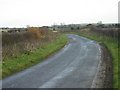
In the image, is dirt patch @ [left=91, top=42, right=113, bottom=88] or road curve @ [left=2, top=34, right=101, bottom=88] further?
road curve @ [left=2, top=34, right=101, bottom=88]

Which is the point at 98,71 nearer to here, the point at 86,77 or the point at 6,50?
the point at 86,77

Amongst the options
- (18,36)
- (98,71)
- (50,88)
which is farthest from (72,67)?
(18,36)

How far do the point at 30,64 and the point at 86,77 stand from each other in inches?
270

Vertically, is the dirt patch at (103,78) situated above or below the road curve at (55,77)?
above

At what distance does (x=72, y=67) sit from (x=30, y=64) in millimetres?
3864

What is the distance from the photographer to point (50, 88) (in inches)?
487

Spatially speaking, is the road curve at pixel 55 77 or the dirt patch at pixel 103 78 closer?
the dirt patch at pixel 103 78

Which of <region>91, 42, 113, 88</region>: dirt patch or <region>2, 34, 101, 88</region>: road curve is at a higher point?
<region>91, 42, 113, 88</region>: dirt patch

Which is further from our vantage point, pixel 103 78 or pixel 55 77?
pixel 55 77

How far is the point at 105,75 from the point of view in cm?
1519

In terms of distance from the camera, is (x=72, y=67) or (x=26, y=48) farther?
(x=26, y=48)

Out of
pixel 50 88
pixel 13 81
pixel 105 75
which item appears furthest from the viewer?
pixel 105 75

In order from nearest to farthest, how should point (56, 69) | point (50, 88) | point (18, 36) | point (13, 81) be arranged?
point (50, 88), point (13, 81), point (56, 69), point (18, 36)

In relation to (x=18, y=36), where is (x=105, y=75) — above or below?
below
